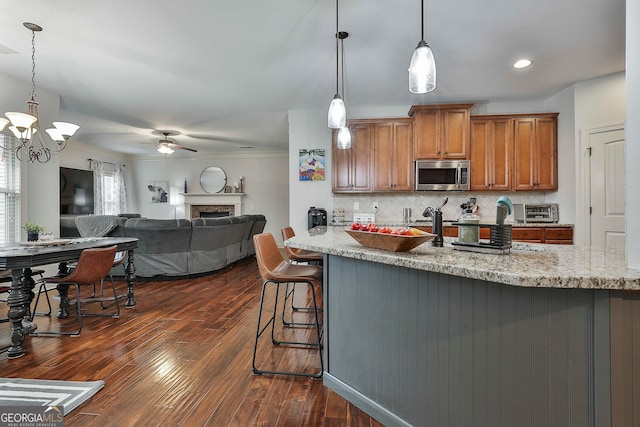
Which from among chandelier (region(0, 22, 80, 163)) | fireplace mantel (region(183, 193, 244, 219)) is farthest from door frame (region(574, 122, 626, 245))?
fireplace mantel (region(183, 193, 244, 219))

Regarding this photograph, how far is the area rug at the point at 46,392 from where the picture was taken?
1810 mm

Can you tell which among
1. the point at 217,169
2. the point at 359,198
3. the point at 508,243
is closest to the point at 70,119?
the point at 217,169

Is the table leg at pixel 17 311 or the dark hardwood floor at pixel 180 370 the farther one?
the table leg at pixel 17 311

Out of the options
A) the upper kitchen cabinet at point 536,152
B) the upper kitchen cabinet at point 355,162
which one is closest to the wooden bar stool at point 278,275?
the upper kitchen cabinet at point 355,162

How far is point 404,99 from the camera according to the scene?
4.82 metres

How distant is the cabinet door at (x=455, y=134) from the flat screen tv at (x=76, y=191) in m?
7.62

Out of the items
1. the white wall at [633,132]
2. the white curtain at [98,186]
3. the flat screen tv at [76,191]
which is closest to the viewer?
the white wall at [633,132]

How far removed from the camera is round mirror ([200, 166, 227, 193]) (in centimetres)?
940

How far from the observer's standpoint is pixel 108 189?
29.0 feet

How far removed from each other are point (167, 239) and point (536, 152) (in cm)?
543

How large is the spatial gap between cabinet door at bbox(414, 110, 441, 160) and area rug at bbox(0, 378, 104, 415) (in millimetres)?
4335

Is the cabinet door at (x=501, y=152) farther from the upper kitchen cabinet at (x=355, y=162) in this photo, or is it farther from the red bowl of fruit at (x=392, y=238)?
the red bowl of fruit at (x=392, y=238)

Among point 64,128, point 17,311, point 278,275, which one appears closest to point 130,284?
point 17,311

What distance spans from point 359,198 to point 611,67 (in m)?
3.35
